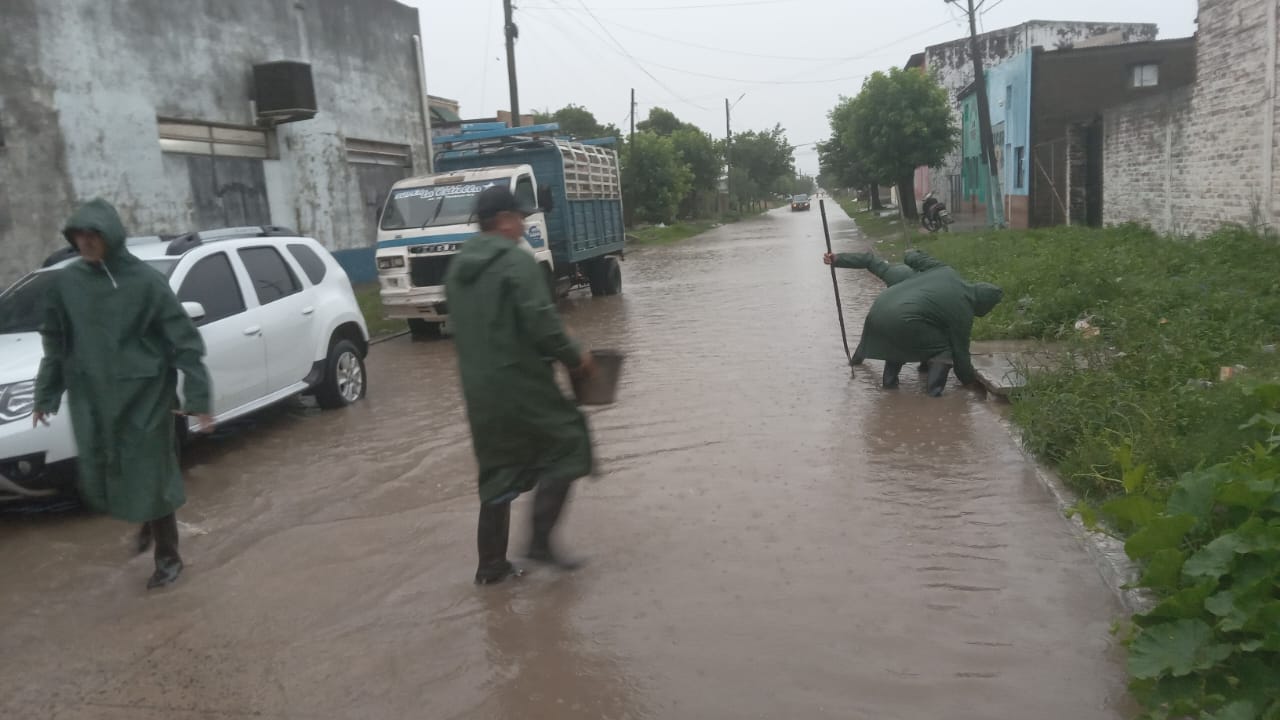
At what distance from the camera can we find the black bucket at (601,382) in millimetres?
4590

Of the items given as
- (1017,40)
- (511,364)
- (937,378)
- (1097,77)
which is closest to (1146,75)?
(1097,77)

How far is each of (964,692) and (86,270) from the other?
4.20 meters

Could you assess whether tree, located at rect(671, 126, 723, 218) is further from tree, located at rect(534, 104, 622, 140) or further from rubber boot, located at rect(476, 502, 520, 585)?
rubber boot, located at rect(476, 502, 520, 585)

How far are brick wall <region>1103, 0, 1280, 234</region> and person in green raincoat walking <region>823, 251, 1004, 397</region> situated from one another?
6195 mm

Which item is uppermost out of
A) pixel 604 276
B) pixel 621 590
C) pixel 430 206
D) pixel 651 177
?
pixel 651 177

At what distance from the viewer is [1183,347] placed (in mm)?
7117

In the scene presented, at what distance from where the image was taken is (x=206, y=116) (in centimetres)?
1562

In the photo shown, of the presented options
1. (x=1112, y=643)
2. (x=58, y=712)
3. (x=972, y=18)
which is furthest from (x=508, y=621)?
(x=972, y=18)

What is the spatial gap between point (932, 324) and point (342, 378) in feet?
17.2

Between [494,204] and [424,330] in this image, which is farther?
[424,330]

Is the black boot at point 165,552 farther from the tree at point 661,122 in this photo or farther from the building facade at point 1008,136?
the tree at point 661,122

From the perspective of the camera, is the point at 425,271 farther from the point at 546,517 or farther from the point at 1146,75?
the point at 1146,75

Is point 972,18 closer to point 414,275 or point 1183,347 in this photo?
point 414,275

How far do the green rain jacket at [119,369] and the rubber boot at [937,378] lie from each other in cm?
580
